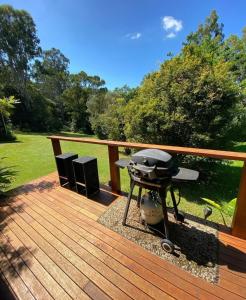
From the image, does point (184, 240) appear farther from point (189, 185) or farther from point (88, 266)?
point (189, 185)

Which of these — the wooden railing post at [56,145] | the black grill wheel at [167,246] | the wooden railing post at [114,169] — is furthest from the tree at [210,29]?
the black grill wheel at [167,246]

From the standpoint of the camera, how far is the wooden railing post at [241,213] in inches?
61.1

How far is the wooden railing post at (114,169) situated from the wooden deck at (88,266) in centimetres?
59

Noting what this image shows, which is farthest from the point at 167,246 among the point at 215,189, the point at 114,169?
the point at 215,189

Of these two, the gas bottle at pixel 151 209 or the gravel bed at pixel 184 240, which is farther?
the gas bottle at pixel 151 209

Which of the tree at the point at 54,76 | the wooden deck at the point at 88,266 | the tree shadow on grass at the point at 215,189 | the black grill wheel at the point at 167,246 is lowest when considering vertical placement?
the tree shadow on grass at the point at 215,189

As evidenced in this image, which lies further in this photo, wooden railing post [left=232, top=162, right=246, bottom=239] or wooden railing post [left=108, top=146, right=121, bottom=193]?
wooden railing post [left=108, top=146, right=121, bottom=193]

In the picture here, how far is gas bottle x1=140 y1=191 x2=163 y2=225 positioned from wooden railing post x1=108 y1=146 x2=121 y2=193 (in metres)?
0.84

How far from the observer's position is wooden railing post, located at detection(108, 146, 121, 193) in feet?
8.05

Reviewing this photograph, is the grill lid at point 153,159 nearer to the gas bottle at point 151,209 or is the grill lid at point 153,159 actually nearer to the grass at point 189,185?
the gas bottle at point 151,209

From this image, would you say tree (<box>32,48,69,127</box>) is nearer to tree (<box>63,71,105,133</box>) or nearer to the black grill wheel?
tree (<box>63,71,105,133</box>)

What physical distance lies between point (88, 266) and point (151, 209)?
2.71ft

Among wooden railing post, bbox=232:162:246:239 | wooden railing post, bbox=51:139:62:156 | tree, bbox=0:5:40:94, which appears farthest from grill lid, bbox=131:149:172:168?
tree, bbox=0:5:40:94

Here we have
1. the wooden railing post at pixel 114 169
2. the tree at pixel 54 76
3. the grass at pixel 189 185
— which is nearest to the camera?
the wooden railing post at pixel 114 169
